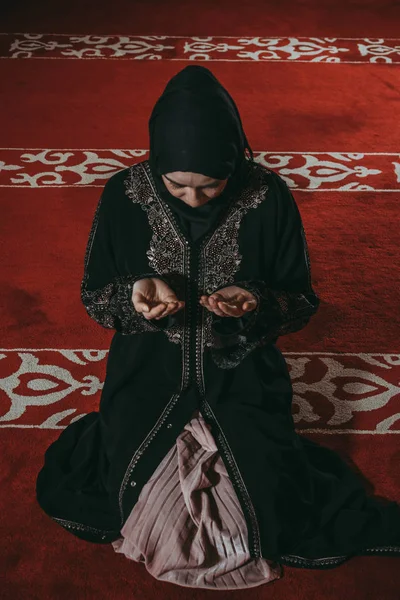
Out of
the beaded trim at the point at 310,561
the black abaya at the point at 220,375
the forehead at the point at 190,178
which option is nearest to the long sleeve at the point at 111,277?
the black abaya at the point at 220,375

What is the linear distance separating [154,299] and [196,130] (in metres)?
0.37

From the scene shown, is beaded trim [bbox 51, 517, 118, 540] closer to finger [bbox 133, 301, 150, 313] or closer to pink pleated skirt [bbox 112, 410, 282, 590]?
pink pleated skirt [bbox 112, 410, 282, 590]

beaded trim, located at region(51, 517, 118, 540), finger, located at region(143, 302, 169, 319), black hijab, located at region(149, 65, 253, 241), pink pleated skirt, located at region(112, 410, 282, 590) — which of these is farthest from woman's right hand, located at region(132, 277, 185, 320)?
beaded trim, located at region(51, 517, 118, 540)

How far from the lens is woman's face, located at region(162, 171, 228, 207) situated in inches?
58.0

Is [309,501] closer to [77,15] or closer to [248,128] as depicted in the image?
[248,128]

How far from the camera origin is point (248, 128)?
381cm

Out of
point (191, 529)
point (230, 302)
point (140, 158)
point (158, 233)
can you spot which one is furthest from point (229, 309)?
point (140, 158)

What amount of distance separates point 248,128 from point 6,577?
8.96 feet

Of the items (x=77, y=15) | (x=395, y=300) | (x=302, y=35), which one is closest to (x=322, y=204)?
(x=395, y=300)

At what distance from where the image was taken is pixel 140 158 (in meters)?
3.47

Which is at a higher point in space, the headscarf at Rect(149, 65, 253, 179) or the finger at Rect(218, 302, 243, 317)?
the headscarf at Rect(149, 65, 253, 179)

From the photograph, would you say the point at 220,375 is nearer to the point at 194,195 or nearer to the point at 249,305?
the point at 249,305

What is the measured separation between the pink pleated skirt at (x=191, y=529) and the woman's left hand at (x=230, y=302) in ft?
1.22

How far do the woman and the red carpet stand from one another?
0.31ft
